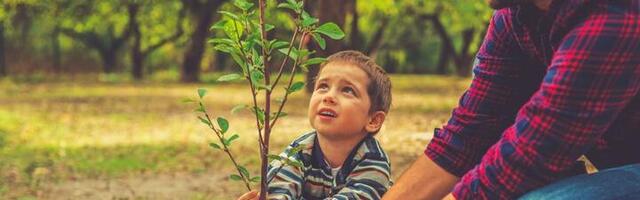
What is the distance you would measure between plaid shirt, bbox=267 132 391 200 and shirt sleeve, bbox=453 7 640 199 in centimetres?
108

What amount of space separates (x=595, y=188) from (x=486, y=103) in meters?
0.54

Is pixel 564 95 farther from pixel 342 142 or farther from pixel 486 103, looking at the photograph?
pixel 342 142

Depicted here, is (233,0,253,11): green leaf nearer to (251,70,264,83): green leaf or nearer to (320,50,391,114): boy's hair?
(251,70,264,83): green leaf

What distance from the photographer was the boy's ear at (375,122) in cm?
348

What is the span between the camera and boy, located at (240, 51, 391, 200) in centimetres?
335

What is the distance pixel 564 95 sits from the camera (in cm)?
219

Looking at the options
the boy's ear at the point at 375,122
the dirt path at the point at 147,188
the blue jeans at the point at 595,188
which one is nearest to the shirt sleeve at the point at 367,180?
the boy's ear at the point at 375,122

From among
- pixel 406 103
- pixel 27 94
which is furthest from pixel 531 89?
pixel 27 94

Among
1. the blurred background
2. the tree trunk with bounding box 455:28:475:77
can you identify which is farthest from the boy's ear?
the tree trunk with bounding box 455:28:475:77

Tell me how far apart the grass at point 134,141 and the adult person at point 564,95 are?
1.22m

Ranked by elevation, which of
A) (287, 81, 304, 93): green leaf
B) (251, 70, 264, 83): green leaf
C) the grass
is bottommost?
the grass

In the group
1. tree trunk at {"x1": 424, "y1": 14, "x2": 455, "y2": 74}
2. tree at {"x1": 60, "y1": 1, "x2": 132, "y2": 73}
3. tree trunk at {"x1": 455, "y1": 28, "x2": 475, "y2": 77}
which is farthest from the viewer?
tree trunk at {"x1": 455, "y1": 28, "x2": 475, "y2": 77}

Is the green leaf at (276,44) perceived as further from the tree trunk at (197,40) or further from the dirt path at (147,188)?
the tree trunk at (197,40)

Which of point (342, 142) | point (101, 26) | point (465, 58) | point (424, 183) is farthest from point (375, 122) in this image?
point (465, 58)
